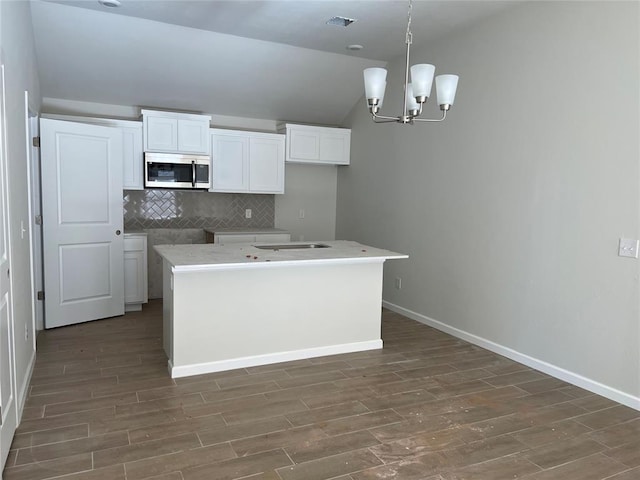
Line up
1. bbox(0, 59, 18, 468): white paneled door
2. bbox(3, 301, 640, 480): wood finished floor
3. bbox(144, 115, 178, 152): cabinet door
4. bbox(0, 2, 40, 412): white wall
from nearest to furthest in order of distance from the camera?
bbox(0, 59, 18, 468): white paneled door, bbox(3, 301, 640, 480): wood finished floor, bbox(0, 2, 40, 412): white wall, bbox(144, 115, 178, 152): cabinet door

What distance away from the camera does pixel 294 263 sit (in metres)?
3.63

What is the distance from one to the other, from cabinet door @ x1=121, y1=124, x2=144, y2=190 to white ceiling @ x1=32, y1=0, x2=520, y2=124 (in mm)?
458

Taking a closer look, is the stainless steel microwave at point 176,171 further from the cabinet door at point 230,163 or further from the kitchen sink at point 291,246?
the kitchen sink at point 291,246

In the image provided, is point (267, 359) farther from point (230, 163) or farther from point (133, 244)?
point (230, 163)

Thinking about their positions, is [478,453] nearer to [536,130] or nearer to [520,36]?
[536,130]

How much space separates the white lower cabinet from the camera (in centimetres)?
515

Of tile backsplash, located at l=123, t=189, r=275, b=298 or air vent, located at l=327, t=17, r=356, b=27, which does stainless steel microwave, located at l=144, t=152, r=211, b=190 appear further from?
air vent, located at l=327, t=17, r=356, b=27

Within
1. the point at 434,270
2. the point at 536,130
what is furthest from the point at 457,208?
the point at 536,130

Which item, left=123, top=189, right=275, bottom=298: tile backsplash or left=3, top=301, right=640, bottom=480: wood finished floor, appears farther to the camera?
left=123, top=189, right=275, bottom=298: tile backsplash

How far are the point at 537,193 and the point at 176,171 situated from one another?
3792mm

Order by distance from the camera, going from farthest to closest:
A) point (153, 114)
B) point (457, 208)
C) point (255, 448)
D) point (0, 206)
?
1. point (153, 114)
2. point (457, 208)
3. point (255, 448)
4. point (0, 206)

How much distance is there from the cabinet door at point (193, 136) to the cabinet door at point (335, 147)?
1.51 metres

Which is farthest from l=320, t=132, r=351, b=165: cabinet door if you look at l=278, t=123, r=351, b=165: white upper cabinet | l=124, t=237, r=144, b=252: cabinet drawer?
l=124, t=237, r=144, b=252: cabinet drawer

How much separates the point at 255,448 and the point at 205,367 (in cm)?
114
